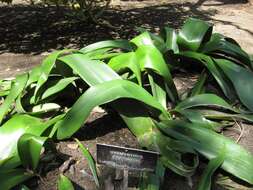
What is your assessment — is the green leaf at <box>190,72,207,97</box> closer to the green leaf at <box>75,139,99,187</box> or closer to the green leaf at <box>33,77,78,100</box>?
the green leaf at <box>33,77,78,100</box>

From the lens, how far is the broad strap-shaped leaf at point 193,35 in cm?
353

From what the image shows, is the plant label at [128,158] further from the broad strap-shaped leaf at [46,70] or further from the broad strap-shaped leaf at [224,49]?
the broad strap-shaped leaf at [224,49]

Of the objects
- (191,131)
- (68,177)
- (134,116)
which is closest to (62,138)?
(68,177)

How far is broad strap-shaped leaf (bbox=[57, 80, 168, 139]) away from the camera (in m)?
2.55

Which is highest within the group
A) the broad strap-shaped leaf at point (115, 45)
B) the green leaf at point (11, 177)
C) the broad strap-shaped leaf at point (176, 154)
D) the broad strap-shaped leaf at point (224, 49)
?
the broad strap-shaped leaf at point (115, 45)

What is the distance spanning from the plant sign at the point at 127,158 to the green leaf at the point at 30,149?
39 centimetres

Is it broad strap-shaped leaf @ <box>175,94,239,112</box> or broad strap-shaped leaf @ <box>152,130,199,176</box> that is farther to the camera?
broad strap-shaped leaf @ <box>175,94,239,112</box>

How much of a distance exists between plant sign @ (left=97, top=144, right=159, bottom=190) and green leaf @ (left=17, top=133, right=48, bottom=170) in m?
0.39

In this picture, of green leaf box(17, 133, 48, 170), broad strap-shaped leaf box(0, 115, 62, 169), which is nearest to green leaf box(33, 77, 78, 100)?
broad strap-shaped leaf box(0, 115, 62, 169)

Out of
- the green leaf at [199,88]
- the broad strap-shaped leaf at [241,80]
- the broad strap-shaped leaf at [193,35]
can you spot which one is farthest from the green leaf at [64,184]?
the broad strap-shaped leaf at [193,35]

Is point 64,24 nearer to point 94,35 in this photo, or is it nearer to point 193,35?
point 94,35

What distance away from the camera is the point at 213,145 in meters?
2.49

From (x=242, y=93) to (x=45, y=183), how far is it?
4.94ft

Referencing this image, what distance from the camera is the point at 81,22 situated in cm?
675
